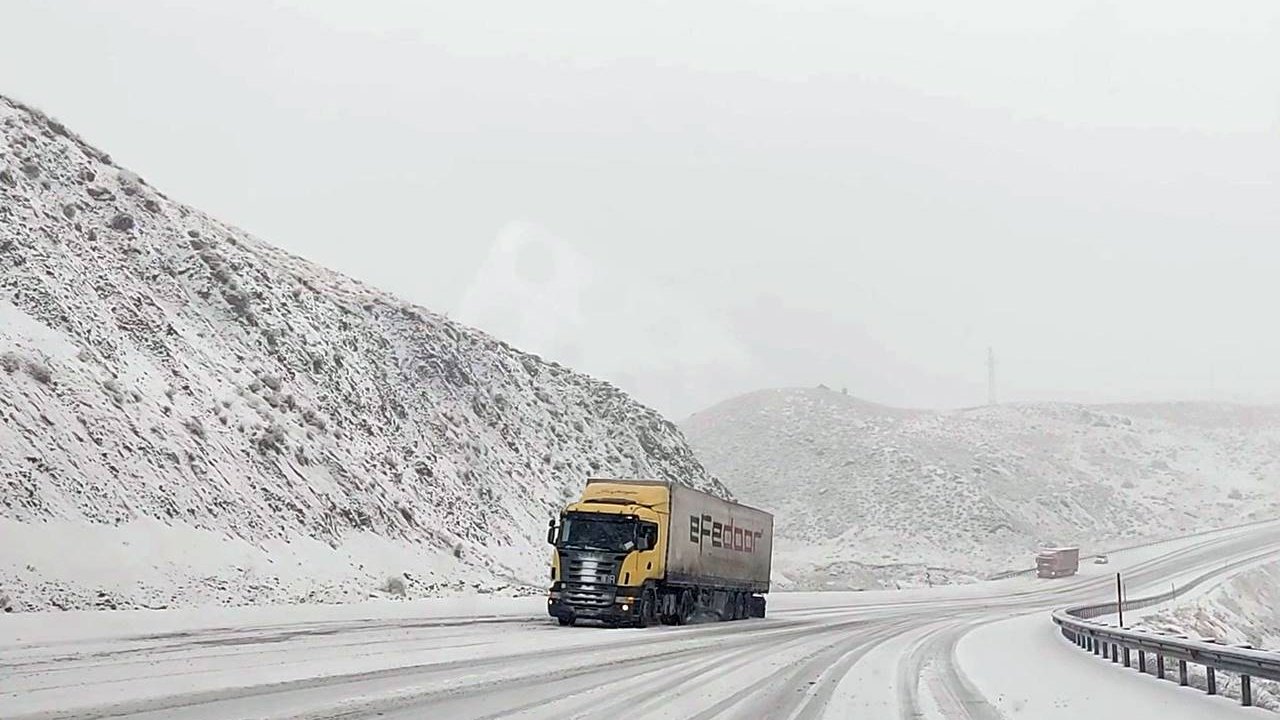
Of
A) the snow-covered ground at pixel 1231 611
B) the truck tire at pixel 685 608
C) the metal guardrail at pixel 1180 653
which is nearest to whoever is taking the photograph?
Answer: the metal guardrail at pixel 1180 653

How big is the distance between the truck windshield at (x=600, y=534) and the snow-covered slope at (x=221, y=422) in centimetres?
707

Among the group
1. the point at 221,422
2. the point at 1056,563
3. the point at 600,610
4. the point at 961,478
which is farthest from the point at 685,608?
the point at 961,478

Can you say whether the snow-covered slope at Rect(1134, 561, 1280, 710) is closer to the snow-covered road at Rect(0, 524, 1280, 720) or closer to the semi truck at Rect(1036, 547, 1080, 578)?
the semi truck at Rect(1036, 547, 1080, 578)

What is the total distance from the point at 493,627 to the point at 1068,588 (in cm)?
5264

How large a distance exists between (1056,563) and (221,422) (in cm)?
5925

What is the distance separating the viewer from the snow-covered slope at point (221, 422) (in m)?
26.1

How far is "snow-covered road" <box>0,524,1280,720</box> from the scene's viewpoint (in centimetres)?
1173

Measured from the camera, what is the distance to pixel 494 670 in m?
15.8

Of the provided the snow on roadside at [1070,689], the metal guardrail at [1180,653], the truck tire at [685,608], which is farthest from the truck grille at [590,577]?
the metal guardrail at [1180,653]

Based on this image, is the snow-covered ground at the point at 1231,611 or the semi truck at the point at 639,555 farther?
the snow-covered ground at the point at 1231,611

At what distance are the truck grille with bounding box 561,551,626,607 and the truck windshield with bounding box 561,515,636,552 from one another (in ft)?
0.80

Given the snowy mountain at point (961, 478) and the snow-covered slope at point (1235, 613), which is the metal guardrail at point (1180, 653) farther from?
the snowy mountain at point (961, 478)

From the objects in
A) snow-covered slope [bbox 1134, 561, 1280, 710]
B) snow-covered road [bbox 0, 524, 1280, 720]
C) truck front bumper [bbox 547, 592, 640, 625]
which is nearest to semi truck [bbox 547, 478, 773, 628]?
truck front bumper [bbox 547, 592, 640, 625]

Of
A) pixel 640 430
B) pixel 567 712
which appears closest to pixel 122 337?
pixel 567 712
